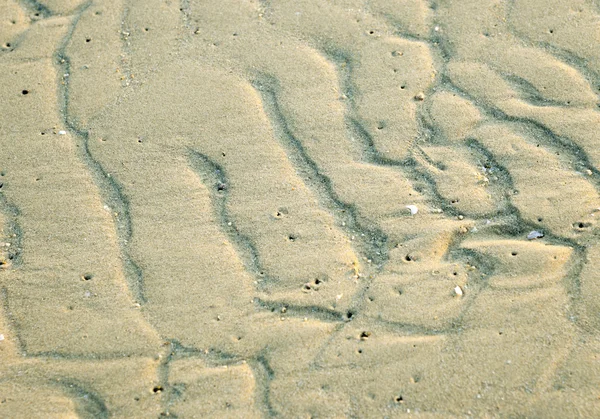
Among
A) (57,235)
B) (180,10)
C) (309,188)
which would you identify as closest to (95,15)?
(180,10)

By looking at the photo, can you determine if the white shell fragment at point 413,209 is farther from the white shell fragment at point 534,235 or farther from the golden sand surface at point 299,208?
the white shell fragment at point 534,235

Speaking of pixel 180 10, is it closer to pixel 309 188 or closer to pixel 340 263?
pixel 309 188

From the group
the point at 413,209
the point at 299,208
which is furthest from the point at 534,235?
the point at 299,208

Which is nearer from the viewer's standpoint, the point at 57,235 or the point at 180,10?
the point at 57,235

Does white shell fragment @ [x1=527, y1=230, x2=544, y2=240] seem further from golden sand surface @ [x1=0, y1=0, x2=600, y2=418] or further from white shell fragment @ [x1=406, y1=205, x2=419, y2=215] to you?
white shell fragment @ [x1=406, y1=205, x2=419, y2=215]

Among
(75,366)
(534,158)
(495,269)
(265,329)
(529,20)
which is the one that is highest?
(529,20)

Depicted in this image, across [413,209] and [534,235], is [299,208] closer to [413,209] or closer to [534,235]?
[413,209]

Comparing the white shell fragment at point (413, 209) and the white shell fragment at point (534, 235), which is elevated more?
the white shell fragment at point (534, 235)

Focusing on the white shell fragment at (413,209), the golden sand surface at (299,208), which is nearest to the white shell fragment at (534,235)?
the golden sand surface at (299,208)
